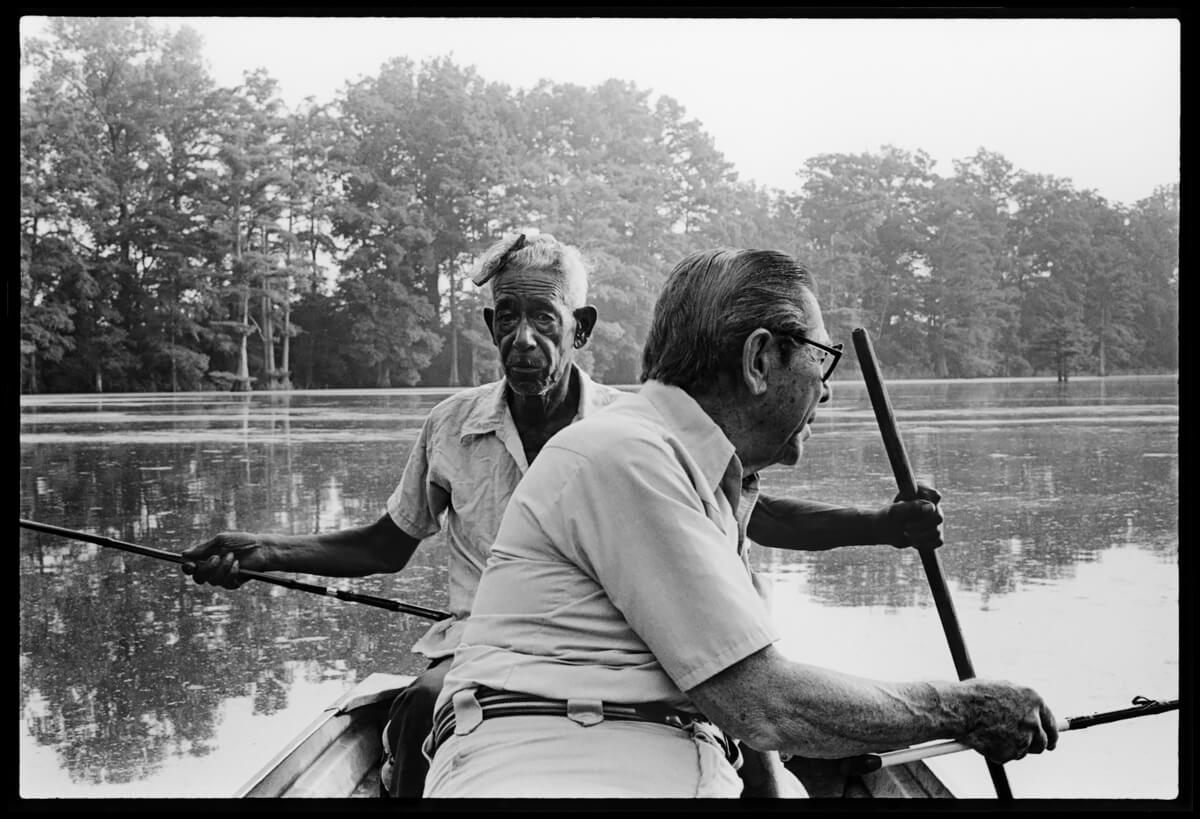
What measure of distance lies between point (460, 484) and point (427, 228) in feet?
23.7

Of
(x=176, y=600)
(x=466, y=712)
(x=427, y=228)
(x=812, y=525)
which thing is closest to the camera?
(x=466, y=712)

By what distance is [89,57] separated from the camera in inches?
366

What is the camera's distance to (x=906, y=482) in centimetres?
189

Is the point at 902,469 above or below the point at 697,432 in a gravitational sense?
below

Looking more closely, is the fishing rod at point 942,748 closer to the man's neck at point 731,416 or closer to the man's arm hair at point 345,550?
the man's neck at point 731,416

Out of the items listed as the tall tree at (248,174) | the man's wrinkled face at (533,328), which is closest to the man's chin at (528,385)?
the man's wrinkled face at (533,328)

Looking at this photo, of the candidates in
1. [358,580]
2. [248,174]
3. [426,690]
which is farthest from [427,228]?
[426,690]

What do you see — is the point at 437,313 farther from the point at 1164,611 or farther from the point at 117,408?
the point at 1164,611

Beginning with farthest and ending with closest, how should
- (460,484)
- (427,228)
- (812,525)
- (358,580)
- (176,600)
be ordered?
1. (176,600)
2. (358,580)
3. (427,228)
4. (460,484)
5. (812,525)

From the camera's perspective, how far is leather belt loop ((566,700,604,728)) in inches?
47.9

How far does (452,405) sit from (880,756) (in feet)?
4.18

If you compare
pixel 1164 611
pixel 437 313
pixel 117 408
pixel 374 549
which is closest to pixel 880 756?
pixel 374 549

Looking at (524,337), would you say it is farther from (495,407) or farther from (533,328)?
(495,407)

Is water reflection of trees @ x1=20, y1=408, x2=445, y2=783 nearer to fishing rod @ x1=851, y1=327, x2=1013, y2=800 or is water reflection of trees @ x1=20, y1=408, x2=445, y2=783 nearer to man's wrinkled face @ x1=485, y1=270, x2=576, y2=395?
man's wrinkled face @ x1=485, y1=270, x2=576, y2=395
